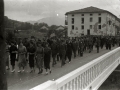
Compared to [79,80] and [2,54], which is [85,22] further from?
[2,54]

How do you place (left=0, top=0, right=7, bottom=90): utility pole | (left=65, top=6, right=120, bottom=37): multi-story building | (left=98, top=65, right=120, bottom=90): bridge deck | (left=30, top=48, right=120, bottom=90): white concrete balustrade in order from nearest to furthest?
1. (left=0, top=0, right=7, bottom=90): utility pole
2. (left=30, top=48, right=120, bottom=90): white concrete balustrade
3. (left=98, top=65, right=120, bottom=90): bridge deck
4. (left=65, top=6, right=120, bottom=37): multi-story building

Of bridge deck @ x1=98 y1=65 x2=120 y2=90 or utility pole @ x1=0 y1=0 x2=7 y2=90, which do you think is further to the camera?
bridge deck @ x1=98 y1=65 x2=120 y2=90

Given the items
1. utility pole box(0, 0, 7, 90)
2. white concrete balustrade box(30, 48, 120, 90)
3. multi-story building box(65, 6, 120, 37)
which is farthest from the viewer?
multi-story building box(65, 6, 120, 37)

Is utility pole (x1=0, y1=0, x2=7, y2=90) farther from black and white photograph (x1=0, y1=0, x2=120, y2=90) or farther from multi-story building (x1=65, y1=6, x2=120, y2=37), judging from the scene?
multi-story building (x1=65, y1=6, x2=120, y2=37)

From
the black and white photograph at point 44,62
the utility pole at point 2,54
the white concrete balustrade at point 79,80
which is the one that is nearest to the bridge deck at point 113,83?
the black and white photograph at point 44,62

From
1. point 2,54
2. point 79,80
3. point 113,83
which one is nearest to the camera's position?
point 2,54

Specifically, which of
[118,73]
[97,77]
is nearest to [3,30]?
[97,77]

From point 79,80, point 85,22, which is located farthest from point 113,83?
point 79,80

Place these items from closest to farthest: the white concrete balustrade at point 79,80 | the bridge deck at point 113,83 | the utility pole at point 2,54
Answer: the utility pole at point 2,54, the white concrete balustrade at point 79,80, the bridge deck at point 113,83

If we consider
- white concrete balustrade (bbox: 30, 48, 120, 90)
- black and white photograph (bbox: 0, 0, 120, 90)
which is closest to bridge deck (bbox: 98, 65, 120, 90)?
black and white photograph (bbox: 0, 0, 120, 90)

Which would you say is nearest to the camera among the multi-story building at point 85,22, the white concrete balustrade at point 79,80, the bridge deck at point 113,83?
the white concrete balustrade at point 79,80

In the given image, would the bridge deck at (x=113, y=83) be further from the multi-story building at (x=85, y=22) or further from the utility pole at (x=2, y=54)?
the utility pole at (x=2, y=54)

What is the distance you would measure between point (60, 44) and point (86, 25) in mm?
6754

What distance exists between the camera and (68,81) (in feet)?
13.1
